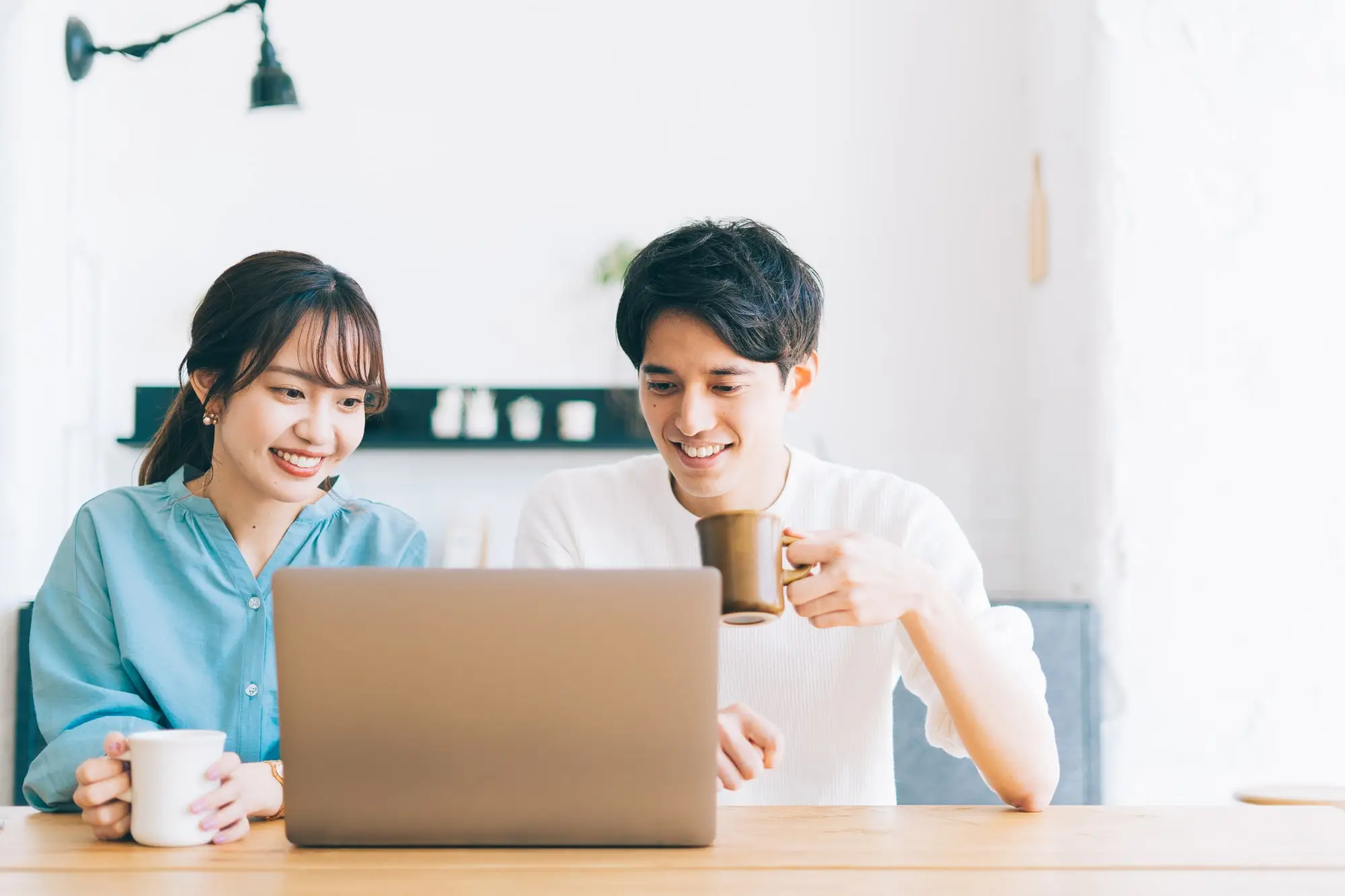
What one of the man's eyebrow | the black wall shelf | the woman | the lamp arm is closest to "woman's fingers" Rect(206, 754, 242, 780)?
the woman

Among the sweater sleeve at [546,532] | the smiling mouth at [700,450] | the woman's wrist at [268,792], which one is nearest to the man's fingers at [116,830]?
the woman's wrist at [268,792]

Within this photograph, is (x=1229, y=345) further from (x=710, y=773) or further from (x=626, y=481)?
(x=710, y=773)

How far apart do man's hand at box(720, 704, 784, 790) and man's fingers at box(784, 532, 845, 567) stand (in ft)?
0.60

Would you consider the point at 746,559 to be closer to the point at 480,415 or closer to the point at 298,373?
the point at 298,373

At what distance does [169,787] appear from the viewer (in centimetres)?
98

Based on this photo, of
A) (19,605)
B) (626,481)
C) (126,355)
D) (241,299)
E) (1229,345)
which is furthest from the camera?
(126,355)

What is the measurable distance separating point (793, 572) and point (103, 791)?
2.02 ft

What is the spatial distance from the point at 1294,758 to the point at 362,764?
8.25 ft

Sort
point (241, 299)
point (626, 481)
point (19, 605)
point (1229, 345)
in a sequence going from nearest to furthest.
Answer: point (241, 299) → point (626, 481) → point (19, 605) → point (1229, 345)

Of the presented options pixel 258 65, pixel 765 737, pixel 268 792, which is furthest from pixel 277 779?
pixel 258 65

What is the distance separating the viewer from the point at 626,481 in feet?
5.52

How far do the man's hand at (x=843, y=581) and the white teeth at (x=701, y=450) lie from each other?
14.5 inches

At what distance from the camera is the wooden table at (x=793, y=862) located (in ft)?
2.79

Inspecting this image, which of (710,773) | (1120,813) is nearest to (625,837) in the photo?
(710,773)
